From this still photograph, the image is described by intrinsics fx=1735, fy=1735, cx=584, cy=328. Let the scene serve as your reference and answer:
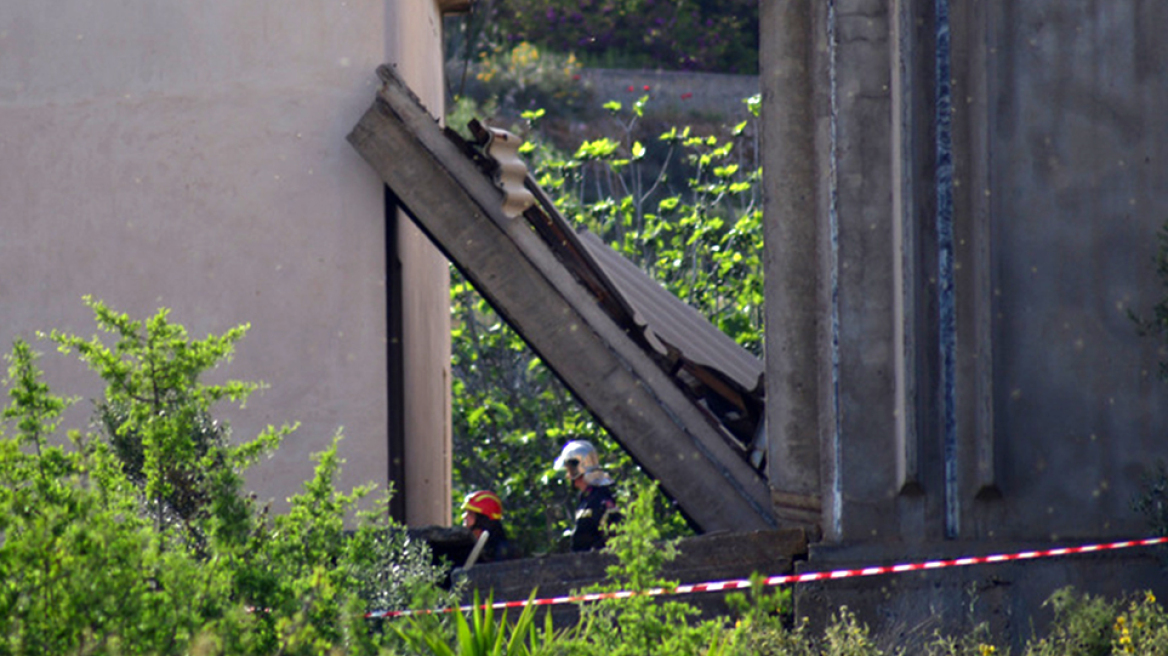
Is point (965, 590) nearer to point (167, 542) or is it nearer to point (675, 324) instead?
point (675, 324)

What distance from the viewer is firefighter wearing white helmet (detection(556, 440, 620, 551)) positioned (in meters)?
9.12

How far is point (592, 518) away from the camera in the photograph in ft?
30.2

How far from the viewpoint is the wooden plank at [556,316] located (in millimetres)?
8672

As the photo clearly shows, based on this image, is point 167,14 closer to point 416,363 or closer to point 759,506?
point 416,363

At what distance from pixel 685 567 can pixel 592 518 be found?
1.49m

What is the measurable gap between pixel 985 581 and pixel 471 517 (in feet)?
10.1

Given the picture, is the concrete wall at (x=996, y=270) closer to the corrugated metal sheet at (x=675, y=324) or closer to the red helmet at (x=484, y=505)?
the corrugated metal sheet at (x=675, y=324)

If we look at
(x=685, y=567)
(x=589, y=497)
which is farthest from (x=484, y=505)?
(x=685, y=567)

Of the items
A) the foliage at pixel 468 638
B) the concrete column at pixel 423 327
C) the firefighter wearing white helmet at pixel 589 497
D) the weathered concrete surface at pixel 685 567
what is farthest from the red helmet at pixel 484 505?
the foliage at pixel 468 638

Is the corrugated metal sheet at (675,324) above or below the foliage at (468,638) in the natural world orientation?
above

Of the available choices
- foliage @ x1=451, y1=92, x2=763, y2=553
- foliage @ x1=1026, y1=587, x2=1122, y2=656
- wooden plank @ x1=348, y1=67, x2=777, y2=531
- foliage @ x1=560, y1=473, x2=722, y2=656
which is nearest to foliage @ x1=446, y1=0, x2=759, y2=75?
foliage @ x1=451, y1=92, x2=763, y2=553

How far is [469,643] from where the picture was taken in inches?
212

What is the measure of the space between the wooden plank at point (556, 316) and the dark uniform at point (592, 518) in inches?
19.9

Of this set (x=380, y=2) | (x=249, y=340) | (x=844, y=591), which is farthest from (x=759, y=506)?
(x=380, y=2)
